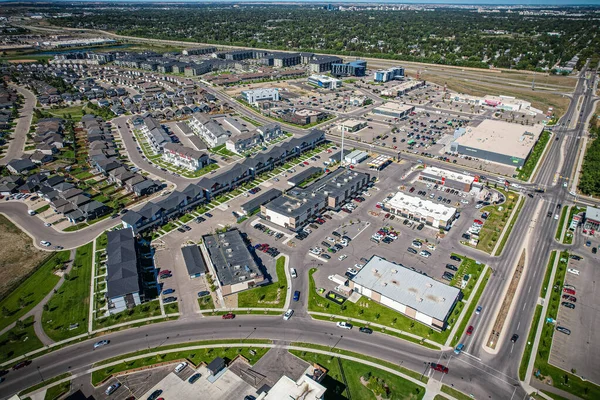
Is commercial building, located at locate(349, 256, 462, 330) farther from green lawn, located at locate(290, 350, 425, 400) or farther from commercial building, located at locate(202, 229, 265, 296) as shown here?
commercial building, located at locate(202, 229, 265, 296)

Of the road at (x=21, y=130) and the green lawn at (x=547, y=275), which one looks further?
the road at (x=21, y=130)

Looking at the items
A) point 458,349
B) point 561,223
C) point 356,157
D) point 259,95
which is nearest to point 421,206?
point 561,223

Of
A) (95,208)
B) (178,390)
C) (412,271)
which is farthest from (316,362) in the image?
(95,208)

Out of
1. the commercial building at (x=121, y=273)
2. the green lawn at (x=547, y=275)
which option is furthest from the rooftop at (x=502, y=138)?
the commercial building at (x=121, y=273)

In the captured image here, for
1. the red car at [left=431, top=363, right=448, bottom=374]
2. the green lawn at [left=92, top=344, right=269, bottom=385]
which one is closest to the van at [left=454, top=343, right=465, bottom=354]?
the red car at [left=431, top=363, right=448, bottom=374]

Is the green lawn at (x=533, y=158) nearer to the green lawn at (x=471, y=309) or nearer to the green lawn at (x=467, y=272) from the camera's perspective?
the green lawn at (x=467, y=272)
